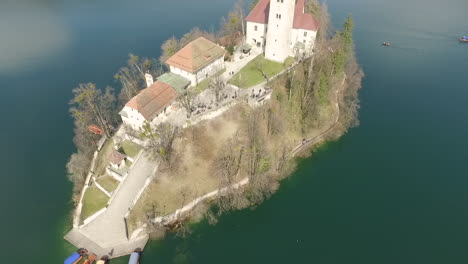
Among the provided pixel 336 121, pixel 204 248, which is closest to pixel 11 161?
pixel 204 248

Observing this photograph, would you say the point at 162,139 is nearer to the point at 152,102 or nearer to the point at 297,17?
the point at 152,102

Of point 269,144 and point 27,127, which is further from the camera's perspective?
point 27,127

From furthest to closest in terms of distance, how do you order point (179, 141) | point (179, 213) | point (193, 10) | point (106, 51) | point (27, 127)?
1. point (193, 10)
2. point (106, 51)
3. point (27, 127)
4. point (179, 141)
5. point (179, 213)

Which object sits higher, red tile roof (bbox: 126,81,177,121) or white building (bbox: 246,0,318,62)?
white building (bbox: 246,0,318,62)

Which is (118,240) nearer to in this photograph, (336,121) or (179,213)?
(179,213)

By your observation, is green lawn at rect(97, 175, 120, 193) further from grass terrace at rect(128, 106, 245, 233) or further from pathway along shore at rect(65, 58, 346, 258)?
grass terrace at rect(128, 106, 245, 233)

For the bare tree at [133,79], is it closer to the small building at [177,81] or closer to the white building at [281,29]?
the small building at [177,81]

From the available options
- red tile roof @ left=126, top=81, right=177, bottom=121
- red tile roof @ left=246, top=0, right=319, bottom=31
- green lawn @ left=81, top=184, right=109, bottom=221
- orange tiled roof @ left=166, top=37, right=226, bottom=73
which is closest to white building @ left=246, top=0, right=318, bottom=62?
red tile roof @ left=246, top=0, right=319, bottom=31
